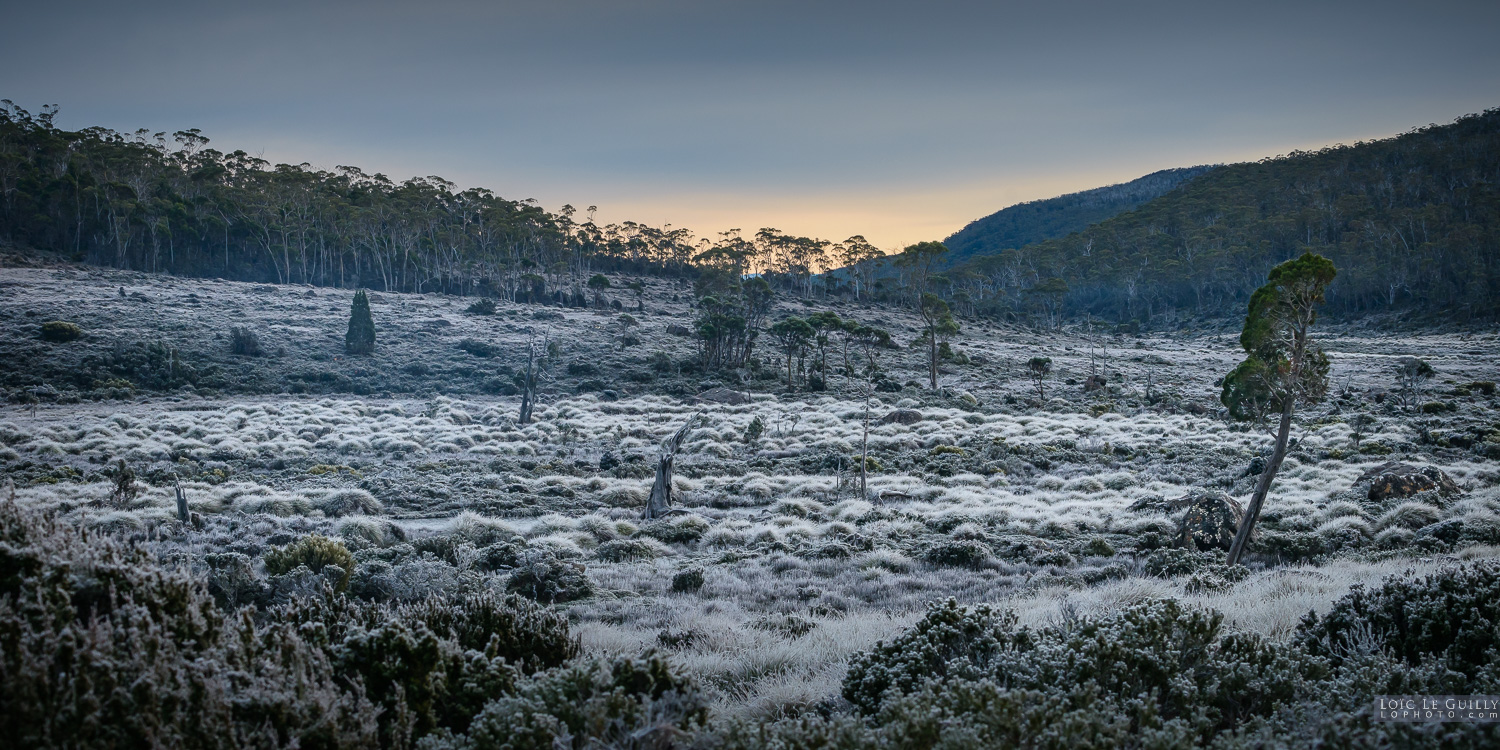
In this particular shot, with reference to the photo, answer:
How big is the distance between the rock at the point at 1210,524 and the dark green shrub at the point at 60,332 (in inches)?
2155

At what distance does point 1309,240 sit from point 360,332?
391 feet

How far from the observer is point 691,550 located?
13062mm

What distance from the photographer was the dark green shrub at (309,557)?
895cm

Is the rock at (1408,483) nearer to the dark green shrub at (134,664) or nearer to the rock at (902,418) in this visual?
the dark green shrub at (134,664)

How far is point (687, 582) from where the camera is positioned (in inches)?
372

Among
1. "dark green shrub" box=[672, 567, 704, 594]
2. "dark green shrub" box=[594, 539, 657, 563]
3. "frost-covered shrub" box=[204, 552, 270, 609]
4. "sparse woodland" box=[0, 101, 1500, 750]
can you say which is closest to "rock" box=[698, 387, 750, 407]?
"sparse woodland" box=[0, 101, 1500, 750]

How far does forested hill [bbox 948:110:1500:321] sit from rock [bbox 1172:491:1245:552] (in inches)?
3112

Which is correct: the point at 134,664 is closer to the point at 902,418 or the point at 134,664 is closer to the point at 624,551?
the point at 624,551

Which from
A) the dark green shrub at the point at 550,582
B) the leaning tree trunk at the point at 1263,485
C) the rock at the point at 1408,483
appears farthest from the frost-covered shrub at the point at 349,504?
the rock at the point at 1408,483

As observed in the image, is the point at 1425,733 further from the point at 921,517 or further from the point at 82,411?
the point at 82,411

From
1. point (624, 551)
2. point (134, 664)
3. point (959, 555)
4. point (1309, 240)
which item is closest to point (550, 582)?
point (624, 551)

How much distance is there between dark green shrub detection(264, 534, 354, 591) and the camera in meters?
8.95

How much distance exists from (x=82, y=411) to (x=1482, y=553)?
4445cm

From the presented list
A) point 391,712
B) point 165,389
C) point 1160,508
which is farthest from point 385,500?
point 165,389
